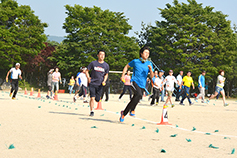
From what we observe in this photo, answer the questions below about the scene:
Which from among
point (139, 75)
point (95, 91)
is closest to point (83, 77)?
point (95, 91)

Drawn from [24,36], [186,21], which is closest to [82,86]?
[24,36]

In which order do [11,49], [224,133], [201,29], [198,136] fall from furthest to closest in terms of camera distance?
[201,29], [11,49], [224,133], [198,136]

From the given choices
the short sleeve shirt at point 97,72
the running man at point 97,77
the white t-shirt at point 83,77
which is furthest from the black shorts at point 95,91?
the white t-shirt at point 83,77

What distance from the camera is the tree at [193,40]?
45.4 metres

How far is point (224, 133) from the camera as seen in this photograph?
7977mm

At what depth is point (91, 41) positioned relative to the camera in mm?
48062

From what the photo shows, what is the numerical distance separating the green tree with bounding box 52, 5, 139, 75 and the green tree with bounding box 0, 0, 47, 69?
4142 mm

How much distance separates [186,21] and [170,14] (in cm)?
335

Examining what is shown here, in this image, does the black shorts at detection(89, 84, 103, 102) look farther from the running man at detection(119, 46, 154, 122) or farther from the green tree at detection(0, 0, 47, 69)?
the green tree at detection(0, 0, 47, 69)

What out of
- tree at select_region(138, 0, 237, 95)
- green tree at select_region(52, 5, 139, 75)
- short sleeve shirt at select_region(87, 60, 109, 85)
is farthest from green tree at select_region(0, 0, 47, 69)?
short sleeve shirt at select_region(87, 60, 109, 85)

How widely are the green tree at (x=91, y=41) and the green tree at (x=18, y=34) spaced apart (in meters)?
4.14

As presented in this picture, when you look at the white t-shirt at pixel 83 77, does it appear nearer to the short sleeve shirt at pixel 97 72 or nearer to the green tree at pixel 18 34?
the short sleeve shirt at pixel 97 72

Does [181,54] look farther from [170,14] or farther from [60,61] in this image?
[60,61]

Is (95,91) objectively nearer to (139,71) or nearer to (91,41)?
(139,71)
